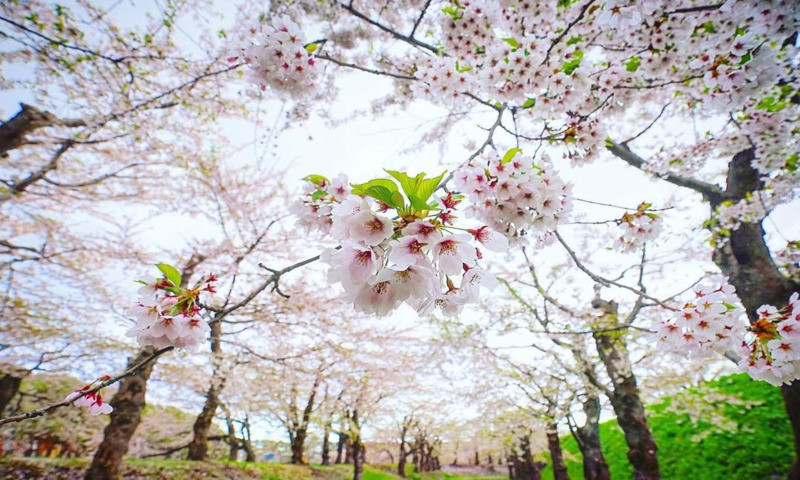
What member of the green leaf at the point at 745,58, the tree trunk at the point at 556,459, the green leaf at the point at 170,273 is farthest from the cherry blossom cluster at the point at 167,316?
the tree trunk at the point at 556,459

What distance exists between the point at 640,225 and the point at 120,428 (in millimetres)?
9267

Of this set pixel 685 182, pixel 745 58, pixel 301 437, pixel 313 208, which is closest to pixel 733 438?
pixel 685 182

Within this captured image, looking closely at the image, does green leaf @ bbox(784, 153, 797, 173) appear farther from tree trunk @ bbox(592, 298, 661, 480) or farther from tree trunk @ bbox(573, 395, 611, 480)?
tree trunk @ bbox(573, 395, 611, 480)

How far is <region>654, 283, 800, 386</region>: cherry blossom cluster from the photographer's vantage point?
163 centimetres

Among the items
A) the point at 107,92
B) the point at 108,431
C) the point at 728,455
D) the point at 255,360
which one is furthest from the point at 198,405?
the point at 728,455

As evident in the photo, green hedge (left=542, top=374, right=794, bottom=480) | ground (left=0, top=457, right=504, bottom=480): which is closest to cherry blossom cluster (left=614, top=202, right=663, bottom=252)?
green hedge (left=542, top=374, right=794, bottom=480)

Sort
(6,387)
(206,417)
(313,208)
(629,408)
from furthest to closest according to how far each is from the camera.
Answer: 1. (206,417)
2. (6,387)
3. (629,408)
4. (313,208)

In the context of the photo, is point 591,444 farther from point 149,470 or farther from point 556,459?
point 149,470

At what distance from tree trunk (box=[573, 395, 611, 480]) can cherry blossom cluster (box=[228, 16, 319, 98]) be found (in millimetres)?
10439

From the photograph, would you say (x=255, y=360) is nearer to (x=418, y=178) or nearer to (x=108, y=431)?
(x=108, y=431)

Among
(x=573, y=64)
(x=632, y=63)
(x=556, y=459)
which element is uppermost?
(x=632, y=63)

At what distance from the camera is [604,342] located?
26.2 ft

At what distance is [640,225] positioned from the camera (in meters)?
2.49

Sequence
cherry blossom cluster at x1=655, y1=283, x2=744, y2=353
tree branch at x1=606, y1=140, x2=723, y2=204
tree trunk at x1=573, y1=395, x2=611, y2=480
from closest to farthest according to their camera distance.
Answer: cherry blossom cluster at x1=655, y1=283, x2=744, y2=353, tree branch at x1=606, y1=140, x2=723, y2=204, tree trunk at x1=573, y1=395, x2=611, y2=480
